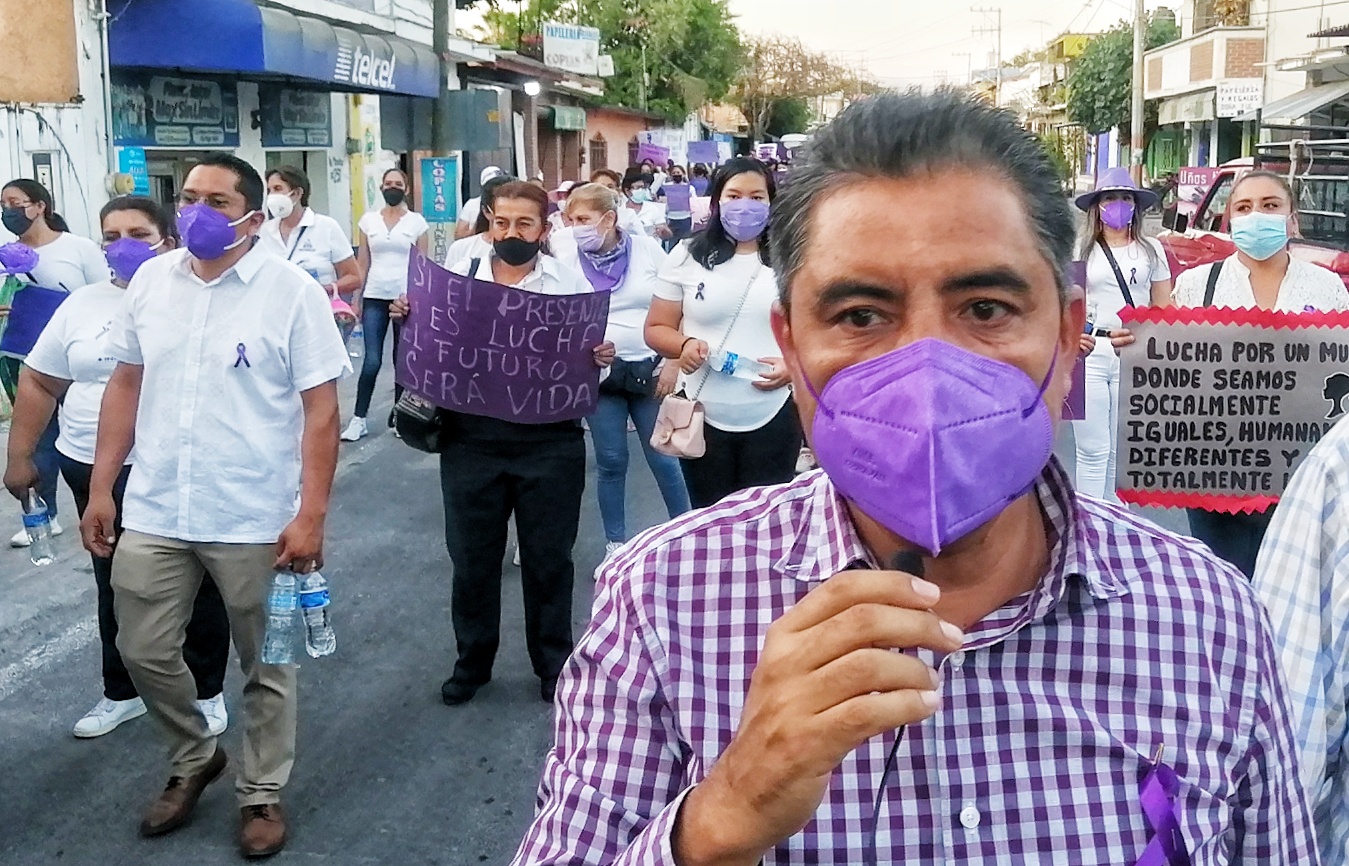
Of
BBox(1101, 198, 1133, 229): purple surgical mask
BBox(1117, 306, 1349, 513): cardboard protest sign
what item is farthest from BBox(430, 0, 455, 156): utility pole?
BBox(1117, 306, 1349, 513): cardboard protest sign

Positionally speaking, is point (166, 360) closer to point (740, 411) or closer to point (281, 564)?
point (281, 564)

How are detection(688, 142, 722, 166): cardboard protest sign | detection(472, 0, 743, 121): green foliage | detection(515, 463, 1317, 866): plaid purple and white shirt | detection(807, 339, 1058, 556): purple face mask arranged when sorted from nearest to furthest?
1. detection(807, 339, 1058, 556): purple face mask
2. detection(515, 463, 1317, 866): plaid purple and white shirt
3. detection(688, 142, 722, 166): cardboard protest sign
4. detection(472, 0, 743, 121): green foliage

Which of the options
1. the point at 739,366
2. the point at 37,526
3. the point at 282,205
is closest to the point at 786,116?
the point at 282,205

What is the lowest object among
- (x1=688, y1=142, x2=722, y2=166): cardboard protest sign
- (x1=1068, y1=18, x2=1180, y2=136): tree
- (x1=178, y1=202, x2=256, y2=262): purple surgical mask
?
(x1=178, y1=202, x2=256, y2=262): purple surgical mask

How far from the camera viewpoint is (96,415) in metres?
5.14

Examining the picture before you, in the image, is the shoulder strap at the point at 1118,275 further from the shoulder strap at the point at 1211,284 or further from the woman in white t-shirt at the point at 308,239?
the woman in white t-shirt at the point at 308,239

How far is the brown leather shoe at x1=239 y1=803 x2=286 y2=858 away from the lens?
4.15 meters

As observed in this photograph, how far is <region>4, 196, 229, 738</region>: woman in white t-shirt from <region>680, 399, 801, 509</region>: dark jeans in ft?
6.56

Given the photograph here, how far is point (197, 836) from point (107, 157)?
35.8ft

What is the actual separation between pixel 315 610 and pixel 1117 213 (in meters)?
4.59

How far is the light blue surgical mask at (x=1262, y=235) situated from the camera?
19.6 feet

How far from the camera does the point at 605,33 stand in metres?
54.3

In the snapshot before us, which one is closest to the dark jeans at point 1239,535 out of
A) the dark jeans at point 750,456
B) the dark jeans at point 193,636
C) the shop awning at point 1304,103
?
the dark jeans at point 750,456

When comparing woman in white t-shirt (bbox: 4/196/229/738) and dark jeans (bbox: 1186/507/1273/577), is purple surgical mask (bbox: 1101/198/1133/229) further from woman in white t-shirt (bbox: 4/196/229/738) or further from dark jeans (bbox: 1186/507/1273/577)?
woman in white t-shirt (bbox: 4/196/229/738)
